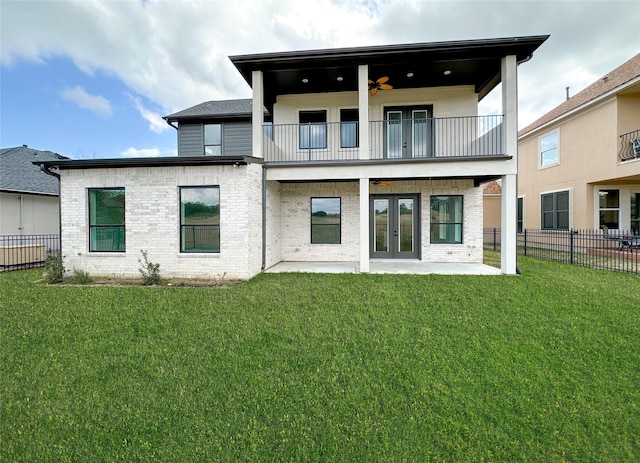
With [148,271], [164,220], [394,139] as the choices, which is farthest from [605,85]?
[148,271]

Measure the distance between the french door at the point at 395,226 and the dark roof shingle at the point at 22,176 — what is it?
14507 mm

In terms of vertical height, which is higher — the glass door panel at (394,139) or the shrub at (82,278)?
the glass door panel at (394,139)

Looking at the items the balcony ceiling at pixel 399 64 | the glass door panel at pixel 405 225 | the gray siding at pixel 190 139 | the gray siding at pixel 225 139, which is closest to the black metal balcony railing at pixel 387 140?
the balcony ceiling at pixel 399 64

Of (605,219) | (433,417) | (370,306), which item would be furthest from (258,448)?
(605,219)

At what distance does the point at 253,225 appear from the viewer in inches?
322

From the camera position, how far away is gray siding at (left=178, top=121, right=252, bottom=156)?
42.5 feet

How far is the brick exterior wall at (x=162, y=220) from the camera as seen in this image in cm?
775

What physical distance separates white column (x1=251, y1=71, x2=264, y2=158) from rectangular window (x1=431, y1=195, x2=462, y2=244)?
21.9 ft

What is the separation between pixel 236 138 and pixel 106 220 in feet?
22.0

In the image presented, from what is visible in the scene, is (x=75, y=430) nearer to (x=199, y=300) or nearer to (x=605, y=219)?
(x=199, y=300)

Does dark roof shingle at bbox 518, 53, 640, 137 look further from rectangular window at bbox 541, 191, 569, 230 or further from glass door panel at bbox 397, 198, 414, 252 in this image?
glass door panel at bbox 397, 198, 414, 252

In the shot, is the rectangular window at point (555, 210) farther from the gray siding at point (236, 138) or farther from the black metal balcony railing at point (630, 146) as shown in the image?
the gray siding at point (236, 138)

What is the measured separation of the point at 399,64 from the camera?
337 inches

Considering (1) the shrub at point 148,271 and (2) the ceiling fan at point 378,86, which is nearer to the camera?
(1) the shrub at point 148,271
